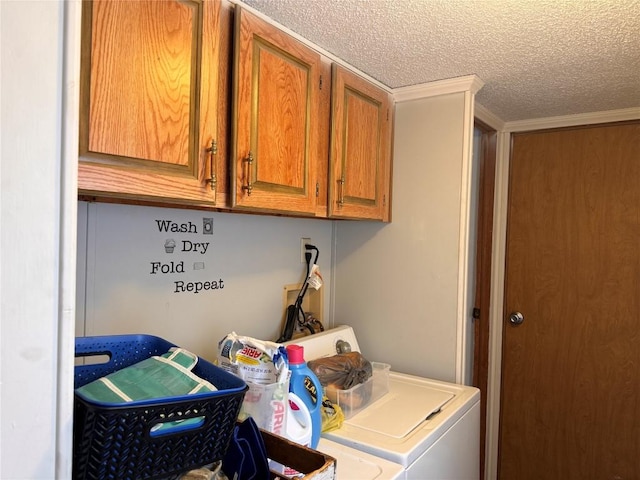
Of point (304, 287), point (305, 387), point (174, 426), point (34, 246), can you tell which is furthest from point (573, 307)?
point (34, 246)

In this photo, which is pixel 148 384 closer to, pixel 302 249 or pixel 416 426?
pixel 416 426

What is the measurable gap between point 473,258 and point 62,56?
2.39m

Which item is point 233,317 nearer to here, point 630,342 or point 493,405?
point 493,405

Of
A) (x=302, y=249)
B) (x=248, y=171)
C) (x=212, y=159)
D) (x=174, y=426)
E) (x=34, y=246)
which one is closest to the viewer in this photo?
(x=34, y=246)

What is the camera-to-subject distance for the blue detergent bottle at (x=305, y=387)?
125 centimetres

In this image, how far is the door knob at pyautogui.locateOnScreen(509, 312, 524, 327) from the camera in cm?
256

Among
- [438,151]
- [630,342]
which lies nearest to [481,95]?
[438,151]

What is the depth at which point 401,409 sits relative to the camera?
5.36ft

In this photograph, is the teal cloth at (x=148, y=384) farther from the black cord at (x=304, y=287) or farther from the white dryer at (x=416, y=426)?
the black cord at (x=304, y=287)

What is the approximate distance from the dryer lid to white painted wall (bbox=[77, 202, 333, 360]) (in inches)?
20.5

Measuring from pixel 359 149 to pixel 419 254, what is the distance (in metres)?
0.56

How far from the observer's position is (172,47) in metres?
1.06

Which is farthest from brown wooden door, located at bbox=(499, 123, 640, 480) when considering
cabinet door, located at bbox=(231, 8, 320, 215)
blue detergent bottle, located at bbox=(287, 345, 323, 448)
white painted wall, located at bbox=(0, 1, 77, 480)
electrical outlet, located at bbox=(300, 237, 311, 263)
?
white painted wall, located at bbox=(0, 1, 77, 480)

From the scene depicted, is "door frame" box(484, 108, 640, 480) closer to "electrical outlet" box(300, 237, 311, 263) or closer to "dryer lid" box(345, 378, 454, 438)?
"dryer lid" box(345, 378, 454, 438)
